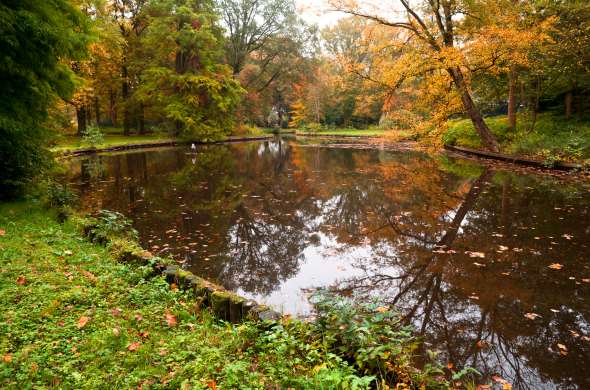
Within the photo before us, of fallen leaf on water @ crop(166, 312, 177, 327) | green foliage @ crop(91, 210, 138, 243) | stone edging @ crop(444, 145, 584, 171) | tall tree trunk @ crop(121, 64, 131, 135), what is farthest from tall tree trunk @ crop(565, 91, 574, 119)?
tall tree trunk @ crop(121, 64, 131, 135)

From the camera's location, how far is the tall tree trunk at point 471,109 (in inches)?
689

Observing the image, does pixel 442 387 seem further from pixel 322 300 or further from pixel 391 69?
pixel 391 69

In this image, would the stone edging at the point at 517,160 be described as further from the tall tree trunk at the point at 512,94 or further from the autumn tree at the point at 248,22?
the autumn tree at the point at 248,22

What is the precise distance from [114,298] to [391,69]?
16358 millimetres

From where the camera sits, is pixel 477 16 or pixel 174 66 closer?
pixel 477 16

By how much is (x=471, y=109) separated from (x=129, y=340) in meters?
19.6

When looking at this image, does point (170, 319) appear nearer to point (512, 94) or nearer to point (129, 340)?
point (129, 340)

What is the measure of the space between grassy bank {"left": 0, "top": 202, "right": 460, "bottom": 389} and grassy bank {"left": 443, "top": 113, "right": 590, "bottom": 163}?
14.9m

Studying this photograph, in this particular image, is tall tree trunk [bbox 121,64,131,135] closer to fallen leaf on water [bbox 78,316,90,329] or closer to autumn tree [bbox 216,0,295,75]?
autumn tree [bbox 216,0,295,75]

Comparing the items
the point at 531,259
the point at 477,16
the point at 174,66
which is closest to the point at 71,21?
the point at 531,259

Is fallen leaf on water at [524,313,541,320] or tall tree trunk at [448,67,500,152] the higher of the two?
tall tree trunk at [448,67,500,152]

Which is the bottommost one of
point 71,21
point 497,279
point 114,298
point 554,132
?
point 497,279

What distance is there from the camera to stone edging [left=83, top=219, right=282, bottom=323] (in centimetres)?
366

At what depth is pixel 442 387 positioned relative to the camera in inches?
107
